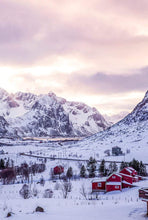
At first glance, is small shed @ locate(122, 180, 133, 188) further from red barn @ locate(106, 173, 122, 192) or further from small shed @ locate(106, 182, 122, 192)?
small shed @ locate(106, 182, 122, 192)

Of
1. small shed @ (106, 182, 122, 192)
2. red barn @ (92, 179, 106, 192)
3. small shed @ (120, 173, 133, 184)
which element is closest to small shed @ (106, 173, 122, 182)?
small shed @ (106, 182, 122, 192)

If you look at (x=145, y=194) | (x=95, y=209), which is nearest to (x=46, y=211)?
(x=95, y=209)

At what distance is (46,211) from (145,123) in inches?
7503

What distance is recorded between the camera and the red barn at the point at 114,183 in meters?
53.2

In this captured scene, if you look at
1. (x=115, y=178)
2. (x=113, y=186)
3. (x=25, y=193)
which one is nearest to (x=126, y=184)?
(x=115, y=178)

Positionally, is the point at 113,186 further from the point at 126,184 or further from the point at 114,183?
the point at 126,184

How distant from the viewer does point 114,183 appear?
5369cm

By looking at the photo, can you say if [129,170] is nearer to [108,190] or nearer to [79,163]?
[108,190]

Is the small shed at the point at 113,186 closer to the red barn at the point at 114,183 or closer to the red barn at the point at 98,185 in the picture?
the red barn at the point at 114,183

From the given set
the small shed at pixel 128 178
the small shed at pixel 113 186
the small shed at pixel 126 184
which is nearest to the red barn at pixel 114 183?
the small shed at pixel 113 186

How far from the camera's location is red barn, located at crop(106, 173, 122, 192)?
53200mm

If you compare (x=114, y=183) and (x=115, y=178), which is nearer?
(x=114, y=183)

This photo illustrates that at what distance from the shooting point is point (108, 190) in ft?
176

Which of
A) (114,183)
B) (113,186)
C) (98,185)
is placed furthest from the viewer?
(98,185)
